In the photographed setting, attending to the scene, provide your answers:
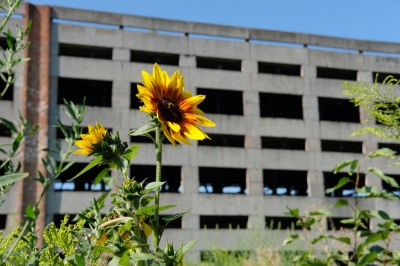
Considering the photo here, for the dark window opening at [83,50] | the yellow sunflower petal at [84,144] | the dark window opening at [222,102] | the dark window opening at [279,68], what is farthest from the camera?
the dark window opening at [222,102]

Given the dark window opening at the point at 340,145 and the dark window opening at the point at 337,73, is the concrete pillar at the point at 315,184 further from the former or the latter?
the dark window opening at the point at 337,73

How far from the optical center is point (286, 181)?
129 feet

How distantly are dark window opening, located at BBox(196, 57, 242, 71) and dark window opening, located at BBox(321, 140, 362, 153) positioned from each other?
22.9ft

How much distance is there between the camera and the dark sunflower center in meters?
1.66

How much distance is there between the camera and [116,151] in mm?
1483

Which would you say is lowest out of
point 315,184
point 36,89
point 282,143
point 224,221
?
point 224,221

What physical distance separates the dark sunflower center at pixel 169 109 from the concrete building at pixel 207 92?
2490 centimetres

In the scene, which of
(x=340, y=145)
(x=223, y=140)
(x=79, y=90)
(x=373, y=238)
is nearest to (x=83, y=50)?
(x=79, y=90)

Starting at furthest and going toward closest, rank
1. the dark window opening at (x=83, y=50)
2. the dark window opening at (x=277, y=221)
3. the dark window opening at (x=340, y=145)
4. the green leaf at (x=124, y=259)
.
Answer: the dark window opening at (x=340, y=145) → the dark window opening at (x=277, y=221) → the dark window opening at (x=83, y=50) → the green leaf at (x=124, y=259)

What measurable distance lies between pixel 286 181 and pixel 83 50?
16.8 metres

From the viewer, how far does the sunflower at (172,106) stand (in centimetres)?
162

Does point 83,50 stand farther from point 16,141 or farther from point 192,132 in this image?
point 16,141

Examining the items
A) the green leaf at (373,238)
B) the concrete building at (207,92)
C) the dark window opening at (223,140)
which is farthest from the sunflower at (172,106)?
the dark window opening at (223,140)

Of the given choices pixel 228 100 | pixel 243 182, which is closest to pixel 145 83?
pixel 228 100
